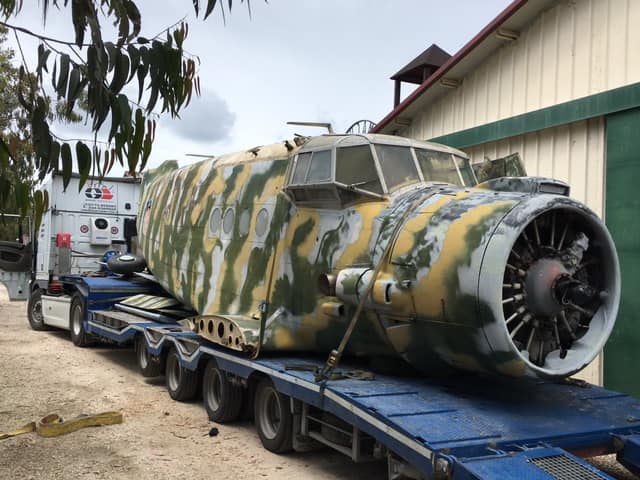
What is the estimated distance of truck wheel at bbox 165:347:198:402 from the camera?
8.95m

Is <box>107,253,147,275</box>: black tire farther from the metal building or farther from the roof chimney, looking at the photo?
the roof chimney

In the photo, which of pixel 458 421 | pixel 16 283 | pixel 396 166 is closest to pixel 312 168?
pixel 396 166

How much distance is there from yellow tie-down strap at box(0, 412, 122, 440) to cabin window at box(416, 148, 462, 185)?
15.1ft

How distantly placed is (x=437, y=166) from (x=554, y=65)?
4025 millimetres

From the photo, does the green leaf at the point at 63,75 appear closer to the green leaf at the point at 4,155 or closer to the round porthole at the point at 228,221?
the green leaf at the point at 4,155

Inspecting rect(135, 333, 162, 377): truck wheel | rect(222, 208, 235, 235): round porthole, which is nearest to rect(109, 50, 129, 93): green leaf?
rect(222, 208, 235, 235): round porthole

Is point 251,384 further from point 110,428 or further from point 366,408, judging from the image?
point 366,408

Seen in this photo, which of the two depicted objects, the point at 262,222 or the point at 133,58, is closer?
the point at 133,58

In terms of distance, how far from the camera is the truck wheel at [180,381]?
A: 352 inches

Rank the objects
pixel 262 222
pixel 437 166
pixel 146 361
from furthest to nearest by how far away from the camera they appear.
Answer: pixel 146 361 → pixel 262 222 → pixel 437 166

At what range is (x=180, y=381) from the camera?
9008 millimetres

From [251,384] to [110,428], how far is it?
1741mm

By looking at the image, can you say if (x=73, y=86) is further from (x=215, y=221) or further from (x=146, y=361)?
(x=146, y=361)

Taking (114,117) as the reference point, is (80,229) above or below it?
below
